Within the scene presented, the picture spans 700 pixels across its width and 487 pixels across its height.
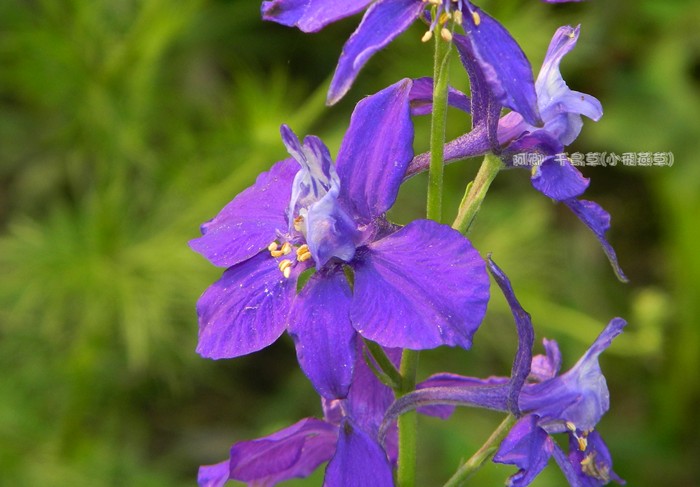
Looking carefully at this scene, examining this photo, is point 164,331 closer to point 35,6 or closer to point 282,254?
point 35,6

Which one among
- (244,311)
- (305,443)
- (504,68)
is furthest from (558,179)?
(305,443)

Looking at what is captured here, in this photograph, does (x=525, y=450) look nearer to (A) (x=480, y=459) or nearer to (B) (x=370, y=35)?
(A) (x=480, y=459)

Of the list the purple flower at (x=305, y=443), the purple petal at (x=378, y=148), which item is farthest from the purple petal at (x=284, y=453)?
the purple petal at (x=378, y=148)

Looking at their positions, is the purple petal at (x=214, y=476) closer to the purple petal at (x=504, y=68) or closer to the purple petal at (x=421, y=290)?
the purple petal at (x=421, y=290)

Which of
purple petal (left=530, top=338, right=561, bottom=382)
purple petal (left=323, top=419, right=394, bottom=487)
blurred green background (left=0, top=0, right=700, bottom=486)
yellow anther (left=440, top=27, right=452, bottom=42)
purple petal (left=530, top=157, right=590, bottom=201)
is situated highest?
yellow anther (left=440, top=27, right=452, bottom=42)

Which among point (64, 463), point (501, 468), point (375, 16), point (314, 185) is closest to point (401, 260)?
point (314, 185)

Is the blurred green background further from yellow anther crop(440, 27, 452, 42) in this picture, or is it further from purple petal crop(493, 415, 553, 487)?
yellow anther crop(440, 27, 452, 42)

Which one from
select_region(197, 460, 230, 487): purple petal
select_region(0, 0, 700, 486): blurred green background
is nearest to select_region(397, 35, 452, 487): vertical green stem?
select_region(197, 460, 230, 487): purple petal
